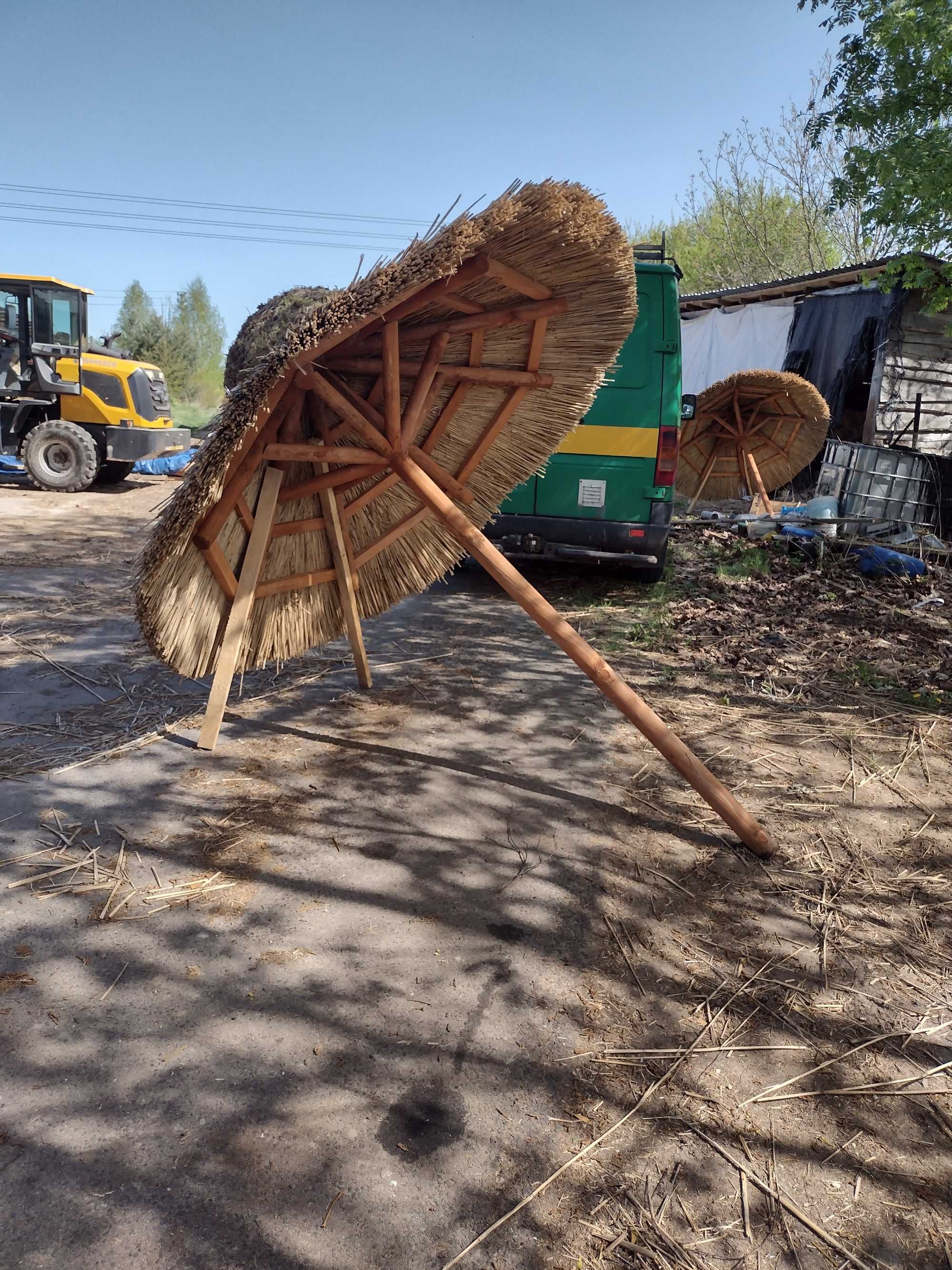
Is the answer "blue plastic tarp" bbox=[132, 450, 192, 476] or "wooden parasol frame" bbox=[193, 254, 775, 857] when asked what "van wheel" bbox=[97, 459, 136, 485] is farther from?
"wooden parasol frame" bbox=[193, 254, 775, 857]

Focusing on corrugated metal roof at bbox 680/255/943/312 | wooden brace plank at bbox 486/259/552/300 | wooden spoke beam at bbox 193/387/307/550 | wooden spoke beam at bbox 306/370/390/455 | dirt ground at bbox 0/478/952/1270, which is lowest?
dirt ground at bbox 0/478/952/1270

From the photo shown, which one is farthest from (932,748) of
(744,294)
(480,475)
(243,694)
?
(744,294)

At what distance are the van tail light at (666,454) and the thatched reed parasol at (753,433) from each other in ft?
15.2

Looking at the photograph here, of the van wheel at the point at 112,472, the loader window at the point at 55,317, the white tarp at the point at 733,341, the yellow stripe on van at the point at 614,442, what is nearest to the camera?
the yellow stripe on van at the point at 614,442

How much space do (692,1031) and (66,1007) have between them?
5.60 feet

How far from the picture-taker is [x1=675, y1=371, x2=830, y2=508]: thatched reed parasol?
11328 mm

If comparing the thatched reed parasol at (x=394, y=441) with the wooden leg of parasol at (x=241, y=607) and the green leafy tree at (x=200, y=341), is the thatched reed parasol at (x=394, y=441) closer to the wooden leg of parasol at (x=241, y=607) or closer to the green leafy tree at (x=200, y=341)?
the wooden leg of parasol at (x=241, y=607)

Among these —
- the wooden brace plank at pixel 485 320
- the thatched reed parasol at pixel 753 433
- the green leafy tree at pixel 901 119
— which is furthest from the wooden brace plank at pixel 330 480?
the thatched reed parasol at pixel 753 433

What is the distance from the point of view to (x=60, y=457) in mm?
13641

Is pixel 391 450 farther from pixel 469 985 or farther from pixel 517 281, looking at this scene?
pixel 469 985

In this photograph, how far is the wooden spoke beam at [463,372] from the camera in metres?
3.71

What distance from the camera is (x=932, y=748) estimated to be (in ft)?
14.6

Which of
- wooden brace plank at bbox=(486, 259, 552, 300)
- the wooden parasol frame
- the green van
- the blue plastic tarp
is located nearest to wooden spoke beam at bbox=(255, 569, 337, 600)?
the wooden parasol frame

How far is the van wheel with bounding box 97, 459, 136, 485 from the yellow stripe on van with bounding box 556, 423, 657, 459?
33.2 feet
